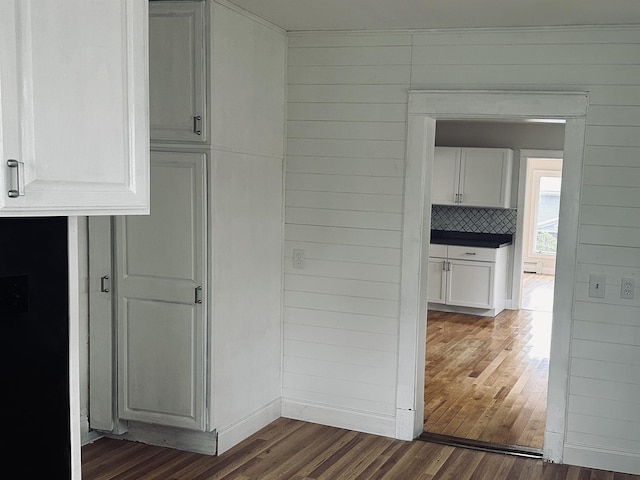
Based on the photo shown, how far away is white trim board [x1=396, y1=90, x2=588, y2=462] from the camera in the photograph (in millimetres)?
4004

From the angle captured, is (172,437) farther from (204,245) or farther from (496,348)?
(496,348)

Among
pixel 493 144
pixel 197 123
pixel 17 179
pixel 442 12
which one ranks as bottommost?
pixel 17 179

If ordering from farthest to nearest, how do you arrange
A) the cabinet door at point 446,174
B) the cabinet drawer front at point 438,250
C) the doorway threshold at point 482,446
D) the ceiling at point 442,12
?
the cabinet door at point 446,174, the cabinet drawer front at point 438,250, the doorway threshold at point 482,446, the ceiling at point 442,12

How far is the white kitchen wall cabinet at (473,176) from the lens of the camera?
8344 mm

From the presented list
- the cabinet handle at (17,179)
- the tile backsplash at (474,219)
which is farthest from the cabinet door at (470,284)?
the cabinet handle at (17,179)

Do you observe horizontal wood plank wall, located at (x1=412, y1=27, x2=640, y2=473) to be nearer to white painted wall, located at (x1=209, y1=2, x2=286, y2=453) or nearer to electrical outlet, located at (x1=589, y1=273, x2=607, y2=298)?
electrical outlet, located at (x1=589, y1=273, x2=607, y2=298)

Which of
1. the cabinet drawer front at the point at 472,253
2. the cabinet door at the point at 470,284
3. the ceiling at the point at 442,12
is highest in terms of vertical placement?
the ceiling at the point at 442,12

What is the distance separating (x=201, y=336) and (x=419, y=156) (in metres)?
1.66

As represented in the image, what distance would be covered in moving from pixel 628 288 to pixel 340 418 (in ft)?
6.29

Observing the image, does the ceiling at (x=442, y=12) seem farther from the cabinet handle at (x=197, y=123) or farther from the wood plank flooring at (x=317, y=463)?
the wood plank flooring at (x=317, y=463)

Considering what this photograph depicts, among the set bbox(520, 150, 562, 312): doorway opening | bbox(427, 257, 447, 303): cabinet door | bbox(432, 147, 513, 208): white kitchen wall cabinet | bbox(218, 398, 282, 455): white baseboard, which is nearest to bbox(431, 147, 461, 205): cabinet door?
bbox(432, 147, 513, 208): white kitchen wall cabinet

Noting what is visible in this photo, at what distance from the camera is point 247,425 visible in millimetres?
Answer: 4348

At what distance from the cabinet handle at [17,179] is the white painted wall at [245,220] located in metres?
2.34

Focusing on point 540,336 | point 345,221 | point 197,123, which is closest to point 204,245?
point 197,123
